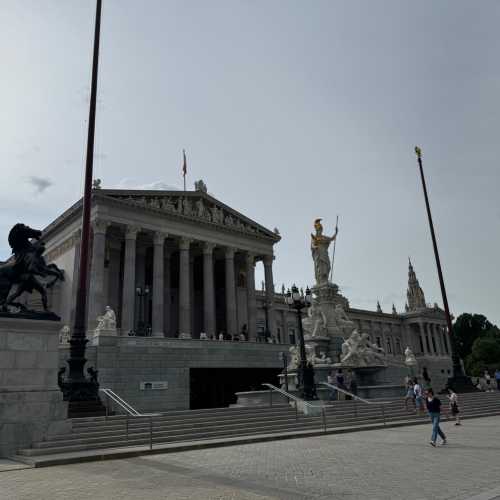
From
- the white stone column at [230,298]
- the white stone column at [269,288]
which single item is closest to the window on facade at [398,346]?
the white stone column at [269,288]

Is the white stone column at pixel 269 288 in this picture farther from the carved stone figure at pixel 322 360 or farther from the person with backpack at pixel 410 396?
the person with backpack at pixel 410 396

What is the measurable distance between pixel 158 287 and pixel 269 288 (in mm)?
14001

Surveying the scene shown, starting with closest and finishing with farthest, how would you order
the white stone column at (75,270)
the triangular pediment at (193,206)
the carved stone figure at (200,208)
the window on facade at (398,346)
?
the white stone column at (75,270) < the triangular pediment at (193,206) < the carved stone figure at (200,208) < the window on facade at (398,346)

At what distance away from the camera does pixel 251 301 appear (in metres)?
50.7

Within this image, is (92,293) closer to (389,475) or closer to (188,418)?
(188,418)

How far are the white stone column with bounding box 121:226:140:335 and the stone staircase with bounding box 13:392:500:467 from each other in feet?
69.5

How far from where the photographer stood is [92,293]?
38.1 m

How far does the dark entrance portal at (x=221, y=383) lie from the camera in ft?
Answer: 118

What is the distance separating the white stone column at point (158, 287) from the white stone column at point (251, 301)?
10.5m

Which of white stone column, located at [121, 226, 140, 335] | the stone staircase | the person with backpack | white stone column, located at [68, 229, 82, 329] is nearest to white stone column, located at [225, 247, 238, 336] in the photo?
white stone column, located at [121, 226, 140, 335]

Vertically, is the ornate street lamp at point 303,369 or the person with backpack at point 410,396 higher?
the ornate street lamp at point 303,369

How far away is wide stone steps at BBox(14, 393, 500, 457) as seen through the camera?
14477mm

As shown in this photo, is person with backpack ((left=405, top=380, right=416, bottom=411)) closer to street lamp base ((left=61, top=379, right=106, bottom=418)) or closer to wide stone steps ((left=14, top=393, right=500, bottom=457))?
wide stone steps ((left=14, top=393, right=500, bottom=457))

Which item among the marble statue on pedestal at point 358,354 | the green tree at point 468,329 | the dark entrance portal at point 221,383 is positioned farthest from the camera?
the green tree at point 468,329
